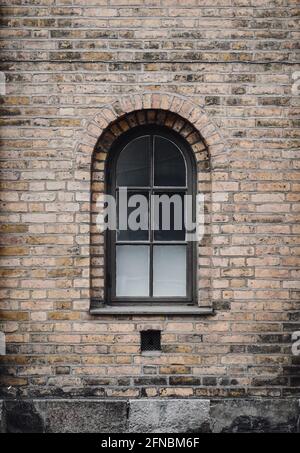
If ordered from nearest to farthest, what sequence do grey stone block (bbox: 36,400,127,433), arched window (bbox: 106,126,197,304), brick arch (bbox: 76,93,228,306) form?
grey stone block (bbox: 36,400,127,433)
brick arch (bbox: 76,93,228,306)
arched window (bbox: 106,126,197,304)

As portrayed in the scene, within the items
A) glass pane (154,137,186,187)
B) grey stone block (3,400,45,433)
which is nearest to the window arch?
glass pane (154,137,186,187)

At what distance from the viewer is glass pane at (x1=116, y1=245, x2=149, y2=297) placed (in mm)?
4453

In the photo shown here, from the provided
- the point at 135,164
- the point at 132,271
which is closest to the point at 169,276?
the point at 132,271

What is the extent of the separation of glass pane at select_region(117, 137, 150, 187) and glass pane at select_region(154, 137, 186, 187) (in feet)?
0.29

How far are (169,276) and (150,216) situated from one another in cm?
55

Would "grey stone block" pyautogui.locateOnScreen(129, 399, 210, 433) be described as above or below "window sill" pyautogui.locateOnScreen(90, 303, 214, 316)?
below

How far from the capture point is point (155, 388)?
13.9ft

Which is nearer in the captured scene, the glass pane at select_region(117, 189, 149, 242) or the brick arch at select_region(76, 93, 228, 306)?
the brick arch at select_region(76, 93, 228, 306)

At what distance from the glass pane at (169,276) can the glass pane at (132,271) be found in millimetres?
78

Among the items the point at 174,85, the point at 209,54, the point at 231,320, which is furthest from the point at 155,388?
the point at 209,54

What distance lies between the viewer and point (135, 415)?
164 inches

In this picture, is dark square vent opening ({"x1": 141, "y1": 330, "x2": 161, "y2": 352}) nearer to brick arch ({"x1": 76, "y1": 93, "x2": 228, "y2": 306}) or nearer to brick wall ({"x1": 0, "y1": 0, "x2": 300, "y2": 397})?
brick wall ({"x1": 0, "y1": 0, "x2": 300, "y2": 397})

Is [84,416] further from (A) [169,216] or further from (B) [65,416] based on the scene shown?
(A) [169,216]

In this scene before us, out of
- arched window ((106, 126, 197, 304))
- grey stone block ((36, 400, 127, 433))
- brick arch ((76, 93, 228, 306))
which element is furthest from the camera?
arched window ((106, 126, 197, 304))
